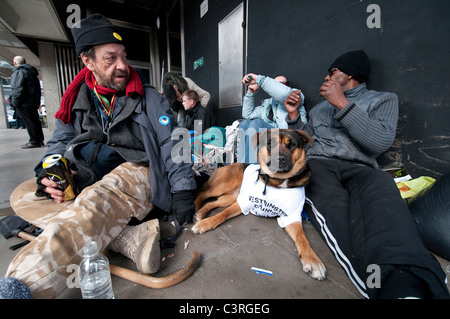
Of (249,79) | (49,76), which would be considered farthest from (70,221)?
(49,76)

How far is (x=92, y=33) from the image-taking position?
4.83 ft

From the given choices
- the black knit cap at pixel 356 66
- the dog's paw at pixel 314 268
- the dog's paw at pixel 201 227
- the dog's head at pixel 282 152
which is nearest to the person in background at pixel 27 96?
the dog's paw at pixel 201 227

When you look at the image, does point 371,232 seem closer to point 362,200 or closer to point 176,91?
point 362,200

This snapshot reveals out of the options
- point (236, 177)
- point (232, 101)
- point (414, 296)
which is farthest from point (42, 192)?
point (232, 101)

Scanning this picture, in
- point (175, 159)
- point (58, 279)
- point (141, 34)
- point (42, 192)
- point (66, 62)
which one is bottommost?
point (58, 279)

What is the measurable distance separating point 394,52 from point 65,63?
14.2 metres

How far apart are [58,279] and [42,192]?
0.95m

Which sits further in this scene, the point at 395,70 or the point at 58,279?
the point at 395,70

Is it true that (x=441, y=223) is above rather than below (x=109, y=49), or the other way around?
below

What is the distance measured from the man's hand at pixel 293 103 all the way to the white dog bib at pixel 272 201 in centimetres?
113

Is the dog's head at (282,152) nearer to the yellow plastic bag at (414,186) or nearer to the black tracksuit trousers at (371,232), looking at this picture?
the black tracksuit trousers at (371,232)

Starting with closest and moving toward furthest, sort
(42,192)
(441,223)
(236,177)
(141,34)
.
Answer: (441,223), (42,192), (236,177), (141,34)

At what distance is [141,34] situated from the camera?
9.15 meters
